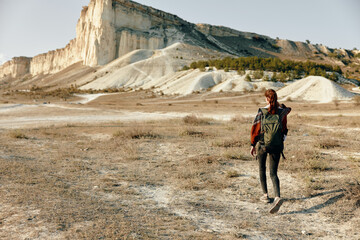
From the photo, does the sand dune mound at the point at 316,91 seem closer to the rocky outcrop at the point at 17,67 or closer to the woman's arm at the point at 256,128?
the woman's arm at the point at 256,128

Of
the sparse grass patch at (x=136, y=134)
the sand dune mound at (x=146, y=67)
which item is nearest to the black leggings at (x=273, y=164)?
the sparse grass patch at (x=136, y=134)

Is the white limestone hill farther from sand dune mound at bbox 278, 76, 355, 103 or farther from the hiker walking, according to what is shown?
the hiker walking

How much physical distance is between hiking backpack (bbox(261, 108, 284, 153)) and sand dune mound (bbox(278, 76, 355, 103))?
30.6m

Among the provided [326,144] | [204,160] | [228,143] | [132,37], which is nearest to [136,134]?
[228,143]

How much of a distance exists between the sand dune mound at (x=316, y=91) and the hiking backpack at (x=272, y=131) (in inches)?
1206

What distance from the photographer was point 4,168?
629 centimetres

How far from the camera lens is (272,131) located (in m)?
4.39

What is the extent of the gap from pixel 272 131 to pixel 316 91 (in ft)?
111

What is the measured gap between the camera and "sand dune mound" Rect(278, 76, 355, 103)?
32.4 meters

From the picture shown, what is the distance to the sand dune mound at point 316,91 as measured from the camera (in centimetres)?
3238

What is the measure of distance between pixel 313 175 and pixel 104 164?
504 cm

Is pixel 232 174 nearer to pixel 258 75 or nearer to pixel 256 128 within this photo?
pixel 256 128

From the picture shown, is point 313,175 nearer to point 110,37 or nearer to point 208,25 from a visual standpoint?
point 110,37

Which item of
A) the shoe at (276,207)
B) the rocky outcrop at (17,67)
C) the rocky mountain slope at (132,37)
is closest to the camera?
the shoe at (276,207)
